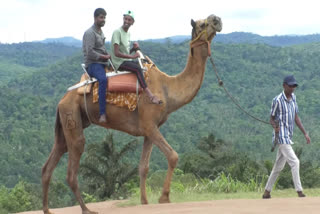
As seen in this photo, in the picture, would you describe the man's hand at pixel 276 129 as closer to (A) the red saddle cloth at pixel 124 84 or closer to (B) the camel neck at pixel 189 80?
(B) the camel neck at pixel 189 80

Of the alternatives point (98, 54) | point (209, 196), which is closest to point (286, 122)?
point (209, 196)

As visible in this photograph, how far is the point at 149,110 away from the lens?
8.07m

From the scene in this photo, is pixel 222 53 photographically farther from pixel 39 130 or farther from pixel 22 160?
pixel 22 160

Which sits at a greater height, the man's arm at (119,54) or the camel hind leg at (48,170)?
the man's arm at (119,54)

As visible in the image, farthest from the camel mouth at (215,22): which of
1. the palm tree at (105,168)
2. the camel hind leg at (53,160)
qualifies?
the palm tree at (105,168)

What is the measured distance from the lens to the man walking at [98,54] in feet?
26.7

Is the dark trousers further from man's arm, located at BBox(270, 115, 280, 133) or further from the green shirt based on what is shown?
man's arm, located at BBox(270, 115, 280, 133)

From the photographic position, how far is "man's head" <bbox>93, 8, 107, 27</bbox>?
8281 mm

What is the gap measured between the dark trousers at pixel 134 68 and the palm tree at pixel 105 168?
17908 mm

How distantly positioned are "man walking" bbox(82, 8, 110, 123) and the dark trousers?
0.24 m

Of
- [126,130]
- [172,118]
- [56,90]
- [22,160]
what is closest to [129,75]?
[126,130]

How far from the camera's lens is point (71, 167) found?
8.29m

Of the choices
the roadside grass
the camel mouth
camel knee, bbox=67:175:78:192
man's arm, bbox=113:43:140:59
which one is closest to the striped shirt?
the camel mouth

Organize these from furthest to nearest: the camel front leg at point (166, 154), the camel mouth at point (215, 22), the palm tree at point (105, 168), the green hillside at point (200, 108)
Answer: the green hillside at point (200, 108)
the palm tree at point (105, 168)
the camel mouth at point (215, 22)
the camel front leg at point (166, 154)
